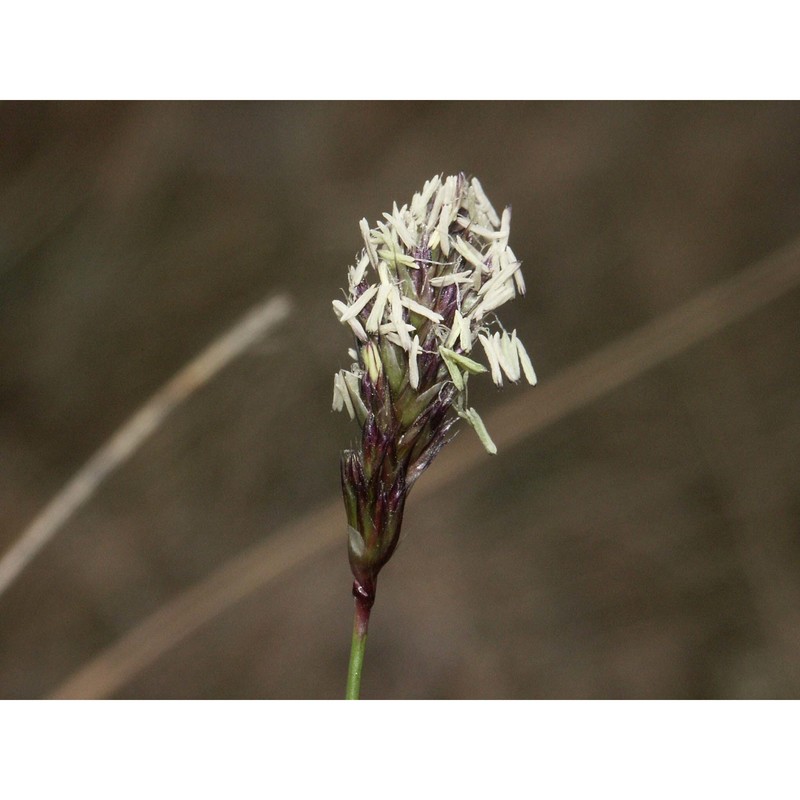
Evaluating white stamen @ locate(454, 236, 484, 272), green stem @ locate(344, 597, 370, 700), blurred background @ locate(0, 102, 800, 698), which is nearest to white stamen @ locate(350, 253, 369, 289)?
white stamen @ locate(454, 236, 484, 272)

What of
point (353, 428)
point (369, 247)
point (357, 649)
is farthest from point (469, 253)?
point (353, 428)

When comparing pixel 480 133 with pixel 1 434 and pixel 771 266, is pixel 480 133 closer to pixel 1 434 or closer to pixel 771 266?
pixel 771 266

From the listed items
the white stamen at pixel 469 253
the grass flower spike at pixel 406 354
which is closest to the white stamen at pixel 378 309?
the grass flower spike at pixel 406 354

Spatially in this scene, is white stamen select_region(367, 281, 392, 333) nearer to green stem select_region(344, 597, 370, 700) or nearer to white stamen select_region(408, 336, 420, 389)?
white stamen select_region(408, 336, 420, 389)

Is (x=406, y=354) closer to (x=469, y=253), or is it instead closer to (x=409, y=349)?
(x=409, y=349)

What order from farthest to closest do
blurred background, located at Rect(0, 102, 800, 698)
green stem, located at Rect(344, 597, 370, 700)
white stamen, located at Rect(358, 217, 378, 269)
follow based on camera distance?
1. blurred background, located at Rect(0, 102, 800, 698)
2. white stamen, located at Rect(358, 217, 378, 269)
3. green stem, located at Rect(344, 597, 370, 700)

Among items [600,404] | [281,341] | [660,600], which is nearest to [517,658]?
[660,600]

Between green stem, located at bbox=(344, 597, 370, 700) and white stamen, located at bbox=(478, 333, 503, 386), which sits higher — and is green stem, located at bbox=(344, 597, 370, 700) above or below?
below
